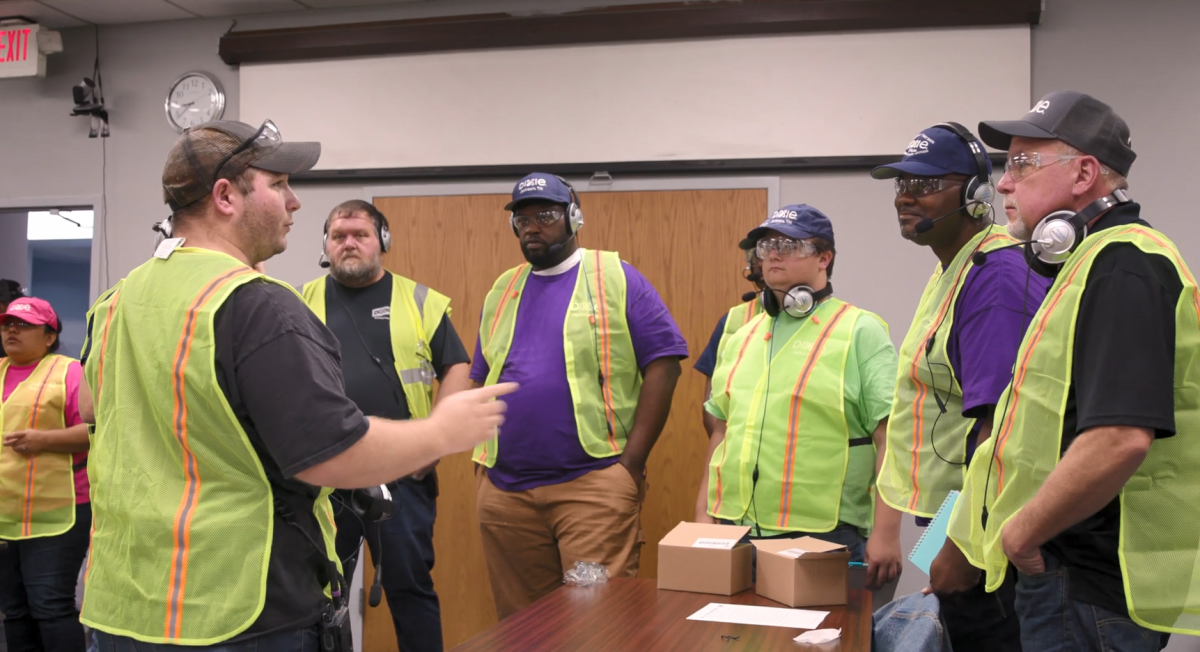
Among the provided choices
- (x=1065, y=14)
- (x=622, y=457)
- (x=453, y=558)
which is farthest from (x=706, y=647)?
(x=1065, y=14)

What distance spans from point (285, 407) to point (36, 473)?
3.02 metres

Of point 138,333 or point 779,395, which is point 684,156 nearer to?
point 779,395

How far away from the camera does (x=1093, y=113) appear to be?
1830 mm

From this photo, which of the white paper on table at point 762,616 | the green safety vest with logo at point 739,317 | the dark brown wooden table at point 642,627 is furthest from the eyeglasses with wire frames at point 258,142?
the green safety vest with logo at point 739,317

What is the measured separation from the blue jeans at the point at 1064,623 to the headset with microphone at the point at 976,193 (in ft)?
3.17

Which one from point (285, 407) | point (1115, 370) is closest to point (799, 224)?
Answer: point (1115, 370)

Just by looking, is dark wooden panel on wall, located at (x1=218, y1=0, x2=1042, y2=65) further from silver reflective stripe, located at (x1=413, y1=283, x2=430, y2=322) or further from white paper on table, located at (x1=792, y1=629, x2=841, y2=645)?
white paper on table, located at (x1=792, y1=629, x2=841, y2=645)

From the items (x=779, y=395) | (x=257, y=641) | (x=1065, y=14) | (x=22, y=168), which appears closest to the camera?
(x=257, y=641)

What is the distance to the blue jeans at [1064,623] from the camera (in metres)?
1.61

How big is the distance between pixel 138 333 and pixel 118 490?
0.88ft

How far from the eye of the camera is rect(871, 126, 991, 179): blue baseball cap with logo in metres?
2.45

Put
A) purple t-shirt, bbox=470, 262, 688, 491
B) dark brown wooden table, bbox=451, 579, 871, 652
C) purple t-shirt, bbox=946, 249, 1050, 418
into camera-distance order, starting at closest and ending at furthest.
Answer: dark brown wooden table, bbox=451, 579, 871, 652 < purple t-shirt, bbox=946, 249, 1050, 418 < purple t-shirt, bbox=470, 262, 688, 491

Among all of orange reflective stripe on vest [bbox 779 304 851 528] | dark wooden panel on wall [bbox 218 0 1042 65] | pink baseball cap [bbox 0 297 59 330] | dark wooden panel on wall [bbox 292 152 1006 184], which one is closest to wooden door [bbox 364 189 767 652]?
dark wooden panel on wall [bbox 292 152 1006 184]

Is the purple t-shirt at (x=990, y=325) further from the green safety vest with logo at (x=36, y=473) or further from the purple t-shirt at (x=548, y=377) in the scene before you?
the green safety vest with logo at (x=36, y=473)
